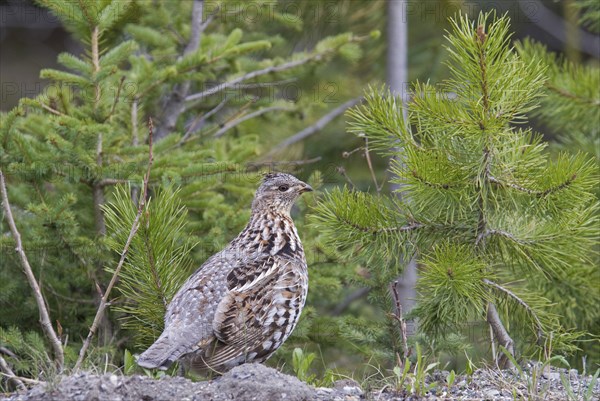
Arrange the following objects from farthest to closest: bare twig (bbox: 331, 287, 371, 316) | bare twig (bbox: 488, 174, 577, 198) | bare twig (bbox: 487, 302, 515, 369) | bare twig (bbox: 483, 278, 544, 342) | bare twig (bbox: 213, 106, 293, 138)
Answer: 1. bare twig (bbox: 331, 287, 371, 316)
2. bare twig (bbox: 213, 106, 293, 138)
3. bare twig (bbox: 487, 302, 515, 369)
4. bare twig (bbox: 483, 278, 544, 342)
5. bare twig (bbox: 488, 174, 577, 198)

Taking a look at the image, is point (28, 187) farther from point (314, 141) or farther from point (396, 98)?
point (314, 141)

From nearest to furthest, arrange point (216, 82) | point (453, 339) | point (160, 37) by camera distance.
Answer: point (453, 339), point (160, 37), point (216, 82)

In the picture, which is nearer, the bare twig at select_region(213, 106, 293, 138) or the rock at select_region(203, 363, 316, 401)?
the rock at select_region(203, 363, 316, 401)

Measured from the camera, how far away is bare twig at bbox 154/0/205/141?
23.1 ft

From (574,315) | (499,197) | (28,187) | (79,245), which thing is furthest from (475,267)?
(28,187)

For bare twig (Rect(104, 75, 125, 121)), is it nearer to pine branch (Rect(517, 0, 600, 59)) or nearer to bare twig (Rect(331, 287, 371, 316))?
bare twig (Rect(331, 287, 371, 316))

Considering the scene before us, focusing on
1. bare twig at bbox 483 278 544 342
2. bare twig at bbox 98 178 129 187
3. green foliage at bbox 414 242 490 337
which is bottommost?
bare twig at bbox 483 278 544 342

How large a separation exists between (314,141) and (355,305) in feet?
6.92

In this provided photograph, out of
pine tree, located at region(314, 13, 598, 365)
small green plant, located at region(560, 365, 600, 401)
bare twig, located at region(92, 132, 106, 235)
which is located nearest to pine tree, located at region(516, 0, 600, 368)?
A: pine tree, located at region(314, 13, 598, 365)

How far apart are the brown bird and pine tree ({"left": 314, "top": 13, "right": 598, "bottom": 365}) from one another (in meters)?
0.48

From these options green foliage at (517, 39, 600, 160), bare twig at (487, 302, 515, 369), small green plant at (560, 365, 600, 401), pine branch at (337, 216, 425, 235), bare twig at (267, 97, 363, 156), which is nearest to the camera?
small green plant at (560, 365, 600, 401)

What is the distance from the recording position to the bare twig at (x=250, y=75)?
711cm

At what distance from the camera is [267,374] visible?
13.1 feet

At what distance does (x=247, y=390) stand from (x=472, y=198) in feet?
5.24
